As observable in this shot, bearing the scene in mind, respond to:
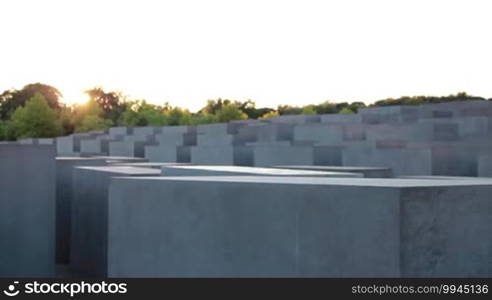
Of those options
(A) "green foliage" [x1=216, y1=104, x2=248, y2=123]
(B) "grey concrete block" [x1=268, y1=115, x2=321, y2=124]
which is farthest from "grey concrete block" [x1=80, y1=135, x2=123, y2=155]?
(A) "green foliage" [x1=216, y1=104, x2=248, y2=123]

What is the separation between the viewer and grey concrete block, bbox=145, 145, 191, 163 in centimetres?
2116

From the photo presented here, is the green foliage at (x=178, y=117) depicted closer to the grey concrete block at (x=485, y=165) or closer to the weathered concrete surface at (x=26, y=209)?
the grey concrete block at (x=485, y=165)

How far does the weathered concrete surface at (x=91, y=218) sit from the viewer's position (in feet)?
36.4

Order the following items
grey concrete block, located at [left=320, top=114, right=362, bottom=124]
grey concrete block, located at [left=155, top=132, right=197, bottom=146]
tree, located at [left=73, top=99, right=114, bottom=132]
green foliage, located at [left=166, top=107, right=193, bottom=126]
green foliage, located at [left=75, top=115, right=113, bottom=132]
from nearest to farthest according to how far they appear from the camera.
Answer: grey concrete block, located at [left=155, top=132, right=197, bottom=146]
grey concrete block, located at [left=320, top=114, right=362, bottom=124]
green foliage, located at [left=166, top=107, right=193, bottom=126]
green foliage, located at [left=75, top=115, right=113, bottom=132]
tree, located at [left=73, top=99, right=114, bottom=132]

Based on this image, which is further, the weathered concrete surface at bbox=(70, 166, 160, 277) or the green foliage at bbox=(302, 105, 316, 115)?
the green foliage at bbox=(302, 105, 316, 115)

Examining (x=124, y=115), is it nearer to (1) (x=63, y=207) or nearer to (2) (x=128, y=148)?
(2) (x=128, y=148)

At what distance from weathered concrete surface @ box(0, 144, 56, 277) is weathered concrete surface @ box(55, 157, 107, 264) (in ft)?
9.68

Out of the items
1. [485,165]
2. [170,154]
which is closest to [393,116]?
[170,154]

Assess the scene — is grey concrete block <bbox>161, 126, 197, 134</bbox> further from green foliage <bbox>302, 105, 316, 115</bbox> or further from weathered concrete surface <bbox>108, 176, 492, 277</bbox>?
weathered concrete surface <bbox>108, 176, 492, 277</bbox>

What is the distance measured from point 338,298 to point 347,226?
1.76 ft

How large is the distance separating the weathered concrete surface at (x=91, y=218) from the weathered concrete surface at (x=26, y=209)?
3.27ft

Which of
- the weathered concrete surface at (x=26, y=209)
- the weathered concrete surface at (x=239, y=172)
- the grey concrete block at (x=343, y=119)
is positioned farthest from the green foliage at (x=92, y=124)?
the weathered concrete surface at (x=239, y=172)

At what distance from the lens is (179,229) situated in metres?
6.58

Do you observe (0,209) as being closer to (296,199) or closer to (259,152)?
(296,199)
